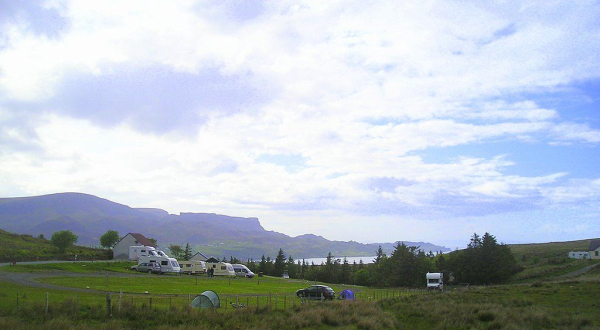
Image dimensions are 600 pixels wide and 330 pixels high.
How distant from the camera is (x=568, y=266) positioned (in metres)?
75.2

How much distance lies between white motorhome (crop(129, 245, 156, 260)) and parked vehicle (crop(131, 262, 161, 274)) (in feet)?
56.8

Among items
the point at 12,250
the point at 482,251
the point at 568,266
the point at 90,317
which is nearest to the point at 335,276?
the point at 482,251

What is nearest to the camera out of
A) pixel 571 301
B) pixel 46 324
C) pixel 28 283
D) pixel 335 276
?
pixel 46 324

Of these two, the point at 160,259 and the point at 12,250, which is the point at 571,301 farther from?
the point at 12,250

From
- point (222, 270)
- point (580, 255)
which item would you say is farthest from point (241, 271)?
point (580, 255)

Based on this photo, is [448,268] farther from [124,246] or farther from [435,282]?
[124,246]

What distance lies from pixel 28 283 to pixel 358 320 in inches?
1006

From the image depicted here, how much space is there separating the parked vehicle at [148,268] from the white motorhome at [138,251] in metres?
17.3

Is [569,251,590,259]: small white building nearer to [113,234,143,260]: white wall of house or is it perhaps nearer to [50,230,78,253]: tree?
→ [113,234,143,260]: white wall of house

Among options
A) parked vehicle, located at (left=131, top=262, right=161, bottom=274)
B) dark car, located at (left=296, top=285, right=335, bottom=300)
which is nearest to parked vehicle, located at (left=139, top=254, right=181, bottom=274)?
parked vehicle, located at (left=131, top=262, right=161, bottom=274)

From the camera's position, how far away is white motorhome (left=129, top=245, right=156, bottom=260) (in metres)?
70.9

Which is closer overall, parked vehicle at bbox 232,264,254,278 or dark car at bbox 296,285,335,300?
dark car at bbox 296,285,335,300

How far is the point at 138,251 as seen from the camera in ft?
235

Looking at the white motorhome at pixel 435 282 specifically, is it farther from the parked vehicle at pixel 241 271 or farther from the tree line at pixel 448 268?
the parked vehicle at pixel 241 271
